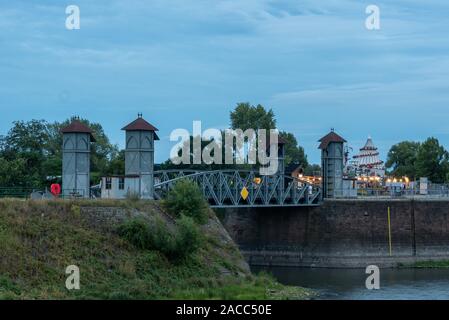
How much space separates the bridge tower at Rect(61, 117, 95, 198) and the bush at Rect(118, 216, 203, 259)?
793 centimetres

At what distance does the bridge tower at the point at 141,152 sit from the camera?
61.3 metres

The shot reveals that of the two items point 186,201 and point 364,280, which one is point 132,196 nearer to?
point 186,201

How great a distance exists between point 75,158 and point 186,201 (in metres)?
8.47

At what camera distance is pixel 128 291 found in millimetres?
45500

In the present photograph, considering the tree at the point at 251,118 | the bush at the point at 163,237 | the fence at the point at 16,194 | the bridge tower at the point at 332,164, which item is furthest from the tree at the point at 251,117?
the bush at the point at 163,237

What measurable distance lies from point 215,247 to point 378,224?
31.0 m

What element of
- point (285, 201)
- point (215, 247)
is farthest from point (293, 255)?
point (215, 247)

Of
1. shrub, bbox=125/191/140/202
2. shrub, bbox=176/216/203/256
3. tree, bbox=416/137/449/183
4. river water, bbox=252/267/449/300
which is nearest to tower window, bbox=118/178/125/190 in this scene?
shrub, bbox=125/191/140/202

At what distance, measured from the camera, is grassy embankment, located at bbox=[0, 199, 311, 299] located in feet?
145

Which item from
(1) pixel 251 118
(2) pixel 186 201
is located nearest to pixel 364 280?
(2) pixel 186 201

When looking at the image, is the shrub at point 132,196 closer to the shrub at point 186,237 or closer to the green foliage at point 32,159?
the shrub at point 186,237

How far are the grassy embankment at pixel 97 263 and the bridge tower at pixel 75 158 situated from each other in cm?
500
